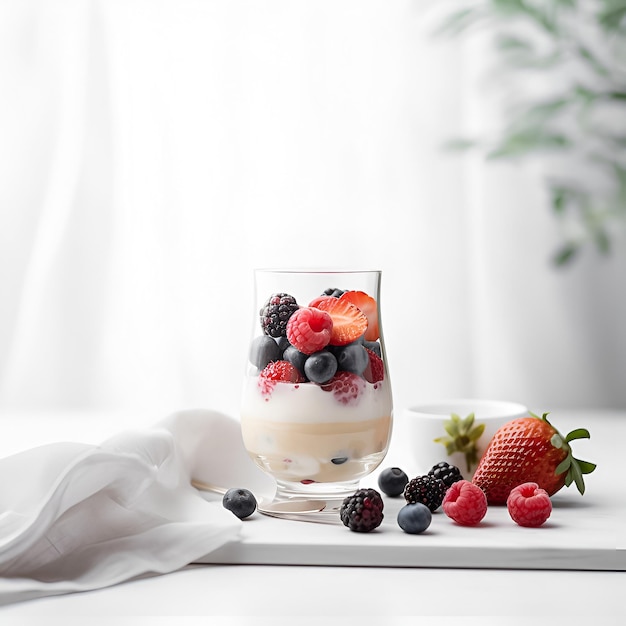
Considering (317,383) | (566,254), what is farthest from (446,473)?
(566,254)

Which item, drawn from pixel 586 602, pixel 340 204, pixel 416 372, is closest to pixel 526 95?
pixel 340 204

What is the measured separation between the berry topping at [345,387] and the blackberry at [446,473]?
0.64 ft

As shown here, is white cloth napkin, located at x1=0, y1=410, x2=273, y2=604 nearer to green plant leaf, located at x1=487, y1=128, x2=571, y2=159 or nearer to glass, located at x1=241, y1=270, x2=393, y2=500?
glass, located at x1=241, y1=270, x2=393, y2=500

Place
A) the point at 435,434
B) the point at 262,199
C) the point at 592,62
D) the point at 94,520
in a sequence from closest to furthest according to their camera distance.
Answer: the point at 94,520
the point at 435,434
the point at 592,62
the point at 262,199

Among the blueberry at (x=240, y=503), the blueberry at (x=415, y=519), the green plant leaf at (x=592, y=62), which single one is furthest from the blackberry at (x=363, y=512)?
the green plant leaf at (x=592, y=62)

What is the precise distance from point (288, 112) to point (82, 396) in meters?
1.14

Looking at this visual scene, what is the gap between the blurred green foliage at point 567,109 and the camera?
114 inches

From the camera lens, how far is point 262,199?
3.00 metres

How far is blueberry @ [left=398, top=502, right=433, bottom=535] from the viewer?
1213mm

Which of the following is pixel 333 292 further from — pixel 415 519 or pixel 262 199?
pixel 262 199

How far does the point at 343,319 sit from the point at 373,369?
0.09 metres

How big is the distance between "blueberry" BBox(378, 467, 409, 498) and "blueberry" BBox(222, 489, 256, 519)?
0.23 metres

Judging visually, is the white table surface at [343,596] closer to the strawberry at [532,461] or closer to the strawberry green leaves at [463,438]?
the strawberry at [532,461]

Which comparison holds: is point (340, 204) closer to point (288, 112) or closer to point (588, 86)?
point (288, 112)
